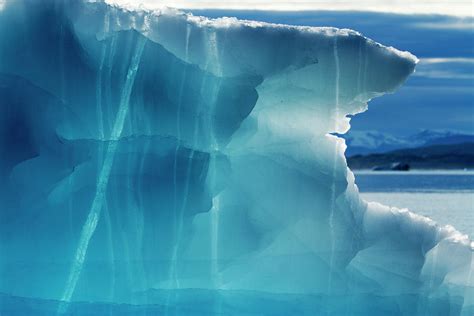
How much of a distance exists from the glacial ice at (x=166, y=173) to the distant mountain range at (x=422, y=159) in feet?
391

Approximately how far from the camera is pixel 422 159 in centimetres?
14638

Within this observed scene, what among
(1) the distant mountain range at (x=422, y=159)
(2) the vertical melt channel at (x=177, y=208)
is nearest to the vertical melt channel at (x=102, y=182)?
(2) the vertical melt channel at (x=177, y=208)

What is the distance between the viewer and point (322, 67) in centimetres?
1359

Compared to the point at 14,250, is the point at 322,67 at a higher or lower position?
higher

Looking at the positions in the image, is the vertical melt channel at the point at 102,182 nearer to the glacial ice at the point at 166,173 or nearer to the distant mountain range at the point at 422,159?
the glacial ice at the point at 166,173

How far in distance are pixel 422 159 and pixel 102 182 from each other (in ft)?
443

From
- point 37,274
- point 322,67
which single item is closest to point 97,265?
point 37,274

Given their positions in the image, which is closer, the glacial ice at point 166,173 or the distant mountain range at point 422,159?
the glacial ice at point 166,173

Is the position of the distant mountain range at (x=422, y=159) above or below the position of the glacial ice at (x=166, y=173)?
above

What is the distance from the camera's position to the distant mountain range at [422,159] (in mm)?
139163

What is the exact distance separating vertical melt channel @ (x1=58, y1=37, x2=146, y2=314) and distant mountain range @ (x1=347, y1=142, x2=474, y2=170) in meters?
120

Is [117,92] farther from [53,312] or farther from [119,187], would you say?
[53,312]

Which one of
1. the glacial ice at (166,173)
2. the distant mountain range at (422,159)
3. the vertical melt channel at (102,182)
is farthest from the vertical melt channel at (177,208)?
the distant mountain range at (422,159)

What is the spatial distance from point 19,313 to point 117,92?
8.85 feet
